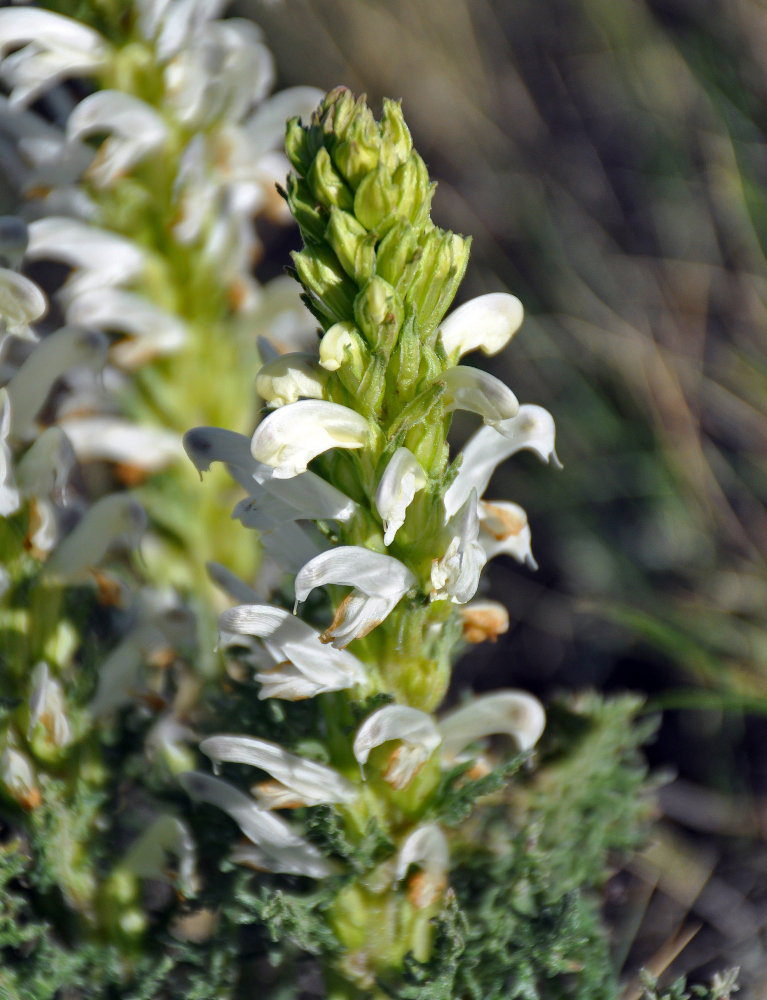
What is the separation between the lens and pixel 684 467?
116 inches

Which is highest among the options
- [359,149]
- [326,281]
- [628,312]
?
[359,149]

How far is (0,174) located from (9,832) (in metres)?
1.43

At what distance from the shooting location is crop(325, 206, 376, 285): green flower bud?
1045 mm

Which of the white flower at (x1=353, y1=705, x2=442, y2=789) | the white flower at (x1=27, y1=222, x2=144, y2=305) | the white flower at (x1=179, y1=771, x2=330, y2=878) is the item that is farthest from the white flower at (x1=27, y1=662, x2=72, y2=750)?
the white flower at (x1=27, y1=222, x2=144, y2=305)

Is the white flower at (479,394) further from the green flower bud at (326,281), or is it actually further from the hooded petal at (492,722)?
the hooded petal at (492,722)

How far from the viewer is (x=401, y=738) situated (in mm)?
1195

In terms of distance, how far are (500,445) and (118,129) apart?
3.36 ft

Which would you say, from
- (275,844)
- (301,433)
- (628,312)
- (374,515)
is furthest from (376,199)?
(628,312)

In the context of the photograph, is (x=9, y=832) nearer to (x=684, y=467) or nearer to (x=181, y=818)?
(x=181, y=818)

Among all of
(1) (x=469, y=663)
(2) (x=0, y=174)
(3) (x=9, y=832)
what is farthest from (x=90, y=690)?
(1) (x=469, y=663)

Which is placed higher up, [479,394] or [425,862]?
[479,394]

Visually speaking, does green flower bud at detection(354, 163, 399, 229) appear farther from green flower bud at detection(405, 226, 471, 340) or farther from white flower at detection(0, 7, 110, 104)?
white flower at detection(0, 7, 110, 104)

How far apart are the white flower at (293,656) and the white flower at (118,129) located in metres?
1.04

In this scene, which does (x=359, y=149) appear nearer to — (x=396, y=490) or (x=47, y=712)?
(x=396, y=490)
